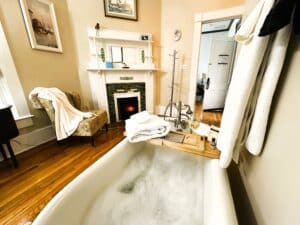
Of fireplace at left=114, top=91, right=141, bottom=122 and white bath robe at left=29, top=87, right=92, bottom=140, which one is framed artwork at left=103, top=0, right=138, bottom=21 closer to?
fireplace at left=114, top=91, right=141, bottom=122

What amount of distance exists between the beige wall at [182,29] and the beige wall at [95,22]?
17cm

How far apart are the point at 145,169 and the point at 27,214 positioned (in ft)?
3.46

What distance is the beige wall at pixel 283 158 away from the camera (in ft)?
1.50

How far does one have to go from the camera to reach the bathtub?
0.70 m

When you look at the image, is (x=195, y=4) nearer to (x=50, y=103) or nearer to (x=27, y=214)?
(x=50, y=103)

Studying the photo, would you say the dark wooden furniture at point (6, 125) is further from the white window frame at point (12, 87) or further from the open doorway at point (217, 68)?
the open doorway at point (217, 68)

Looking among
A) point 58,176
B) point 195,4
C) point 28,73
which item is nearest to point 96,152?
point 58,176

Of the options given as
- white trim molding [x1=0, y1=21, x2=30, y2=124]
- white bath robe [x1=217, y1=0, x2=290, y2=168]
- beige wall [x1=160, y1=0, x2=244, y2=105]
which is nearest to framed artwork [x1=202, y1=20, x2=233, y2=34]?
beige wall [x1=160, y1=0, x2=244, y2=105]

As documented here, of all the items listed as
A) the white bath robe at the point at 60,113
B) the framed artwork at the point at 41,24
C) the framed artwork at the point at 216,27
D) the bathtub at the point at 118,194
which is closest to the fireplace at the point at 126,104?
the white bath robe at the point at 60,113

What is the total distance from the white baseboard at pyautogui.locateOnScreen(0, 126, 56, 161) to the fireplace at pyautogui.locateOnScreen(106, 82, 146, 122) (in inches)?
45.9

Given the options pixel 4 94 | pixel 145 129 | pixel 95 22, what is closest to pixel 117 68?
pixel 95 22

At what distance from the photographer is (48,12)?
2.29 m

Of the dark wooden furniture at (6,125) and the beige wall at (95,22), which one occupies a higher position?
the beige wall at (95,22)

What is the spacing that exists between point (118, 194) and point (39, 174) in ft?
3.75
